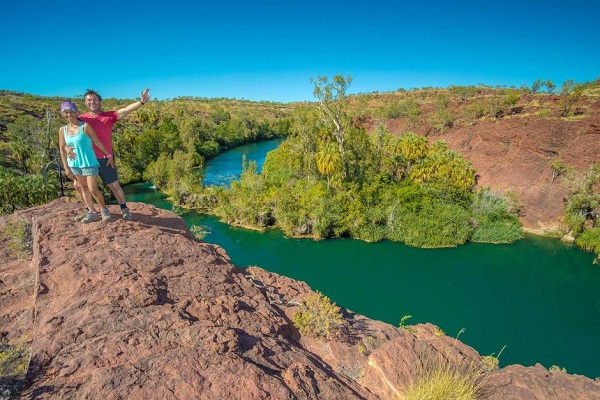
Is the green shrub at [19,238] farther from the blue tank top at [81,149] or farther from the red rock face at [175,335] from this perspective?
the blue tank top at [81,149]

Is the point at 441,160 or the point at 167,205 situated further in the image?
the point at 167,205

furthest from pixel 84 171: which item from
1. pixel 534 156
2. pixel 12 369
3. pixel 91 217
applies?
pixel 534 156

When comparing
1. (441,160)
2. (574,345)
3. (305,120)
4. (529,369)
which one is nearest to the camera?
(529,369)

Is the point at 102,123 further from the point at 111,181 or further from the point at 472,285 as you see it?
the point at 472,285

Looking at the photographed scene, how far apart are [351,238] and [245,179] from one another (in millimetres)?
11913

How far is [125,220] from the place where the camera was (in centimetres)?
628

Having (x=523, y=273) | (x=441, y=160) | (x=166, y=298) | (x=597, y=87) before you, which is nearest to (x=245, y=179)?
(x=441, y=160)

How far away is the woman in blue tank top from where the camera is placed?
569 centimetres

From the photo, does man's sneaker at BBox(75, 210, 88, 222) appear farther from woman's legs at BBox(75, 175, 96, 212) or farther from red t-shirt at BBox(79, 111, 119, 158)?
red t-shirt at BBox(79, 111, 119, 158)

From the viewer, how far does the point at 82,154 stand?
580 centimetres

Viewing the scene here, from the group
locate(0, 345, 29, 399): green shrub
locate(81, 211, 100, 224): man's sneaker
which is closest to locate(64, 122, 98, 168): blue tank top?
locate(81, 211, 100, 224): man's sneaker

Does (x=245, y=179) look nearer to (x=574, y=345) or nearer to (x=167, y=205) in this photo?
(x=167, y=205)

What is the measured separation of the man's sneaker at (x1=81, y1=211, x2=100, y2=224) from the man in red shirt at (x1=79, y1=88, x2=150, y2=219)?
1.48ft

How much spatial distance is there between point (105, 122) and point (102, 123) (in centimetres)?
5
